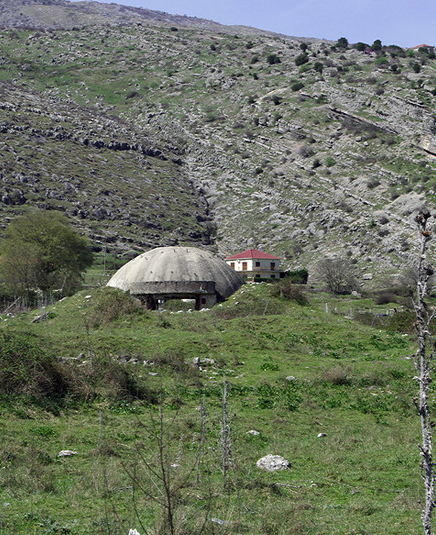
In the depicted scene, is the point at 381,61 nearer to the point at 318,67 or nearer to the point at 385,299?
the point at 318,67

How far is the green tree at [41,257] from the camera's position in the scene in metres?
43.3

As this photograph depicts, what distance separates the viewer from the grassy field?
7.17m

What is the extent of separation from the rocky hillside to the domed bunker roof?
34.8 metres

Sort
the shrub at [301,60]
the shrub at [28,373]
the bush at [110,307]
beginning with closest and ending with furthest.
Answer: the shrub at [28,373], the bush at [110,307], the shrub at [301,60]

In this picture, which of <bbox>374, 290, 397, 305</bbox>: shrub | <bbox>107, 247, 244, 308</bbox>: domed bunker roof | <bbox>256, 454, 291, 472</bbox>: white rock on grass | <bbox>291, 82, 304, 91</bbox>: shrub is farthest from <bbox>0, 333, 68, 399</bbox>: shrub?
<bbox>291, 82, 304, 91</bbox>: shrub

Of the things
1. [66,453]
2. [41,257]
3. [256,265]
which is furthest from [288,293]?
[256,265]

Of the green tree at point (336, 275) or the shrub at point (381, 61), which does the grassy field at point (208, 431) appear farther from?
the shrub at point (381, 61)

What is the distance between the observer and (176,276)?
33.5 m

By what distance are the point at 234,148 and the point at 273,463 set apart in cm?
9584

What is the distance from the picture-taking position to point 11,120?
95.9 metres

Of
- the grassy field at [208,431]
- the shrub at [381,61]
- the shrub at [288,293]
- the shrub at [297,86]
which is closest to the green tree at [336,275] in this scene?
the shrub at [288,293]

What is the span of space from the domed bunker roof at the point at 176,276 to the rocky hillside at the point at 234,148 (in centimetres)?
3482

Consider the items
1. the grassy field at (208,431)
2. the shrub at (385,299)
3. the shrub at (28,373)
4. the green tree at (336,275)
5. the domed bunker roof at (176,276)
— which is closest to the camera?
the grassy field at (208,431)

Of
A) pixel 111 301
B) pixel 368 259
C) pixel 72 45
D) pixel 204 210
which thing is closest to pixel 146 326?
pixel 111 301
